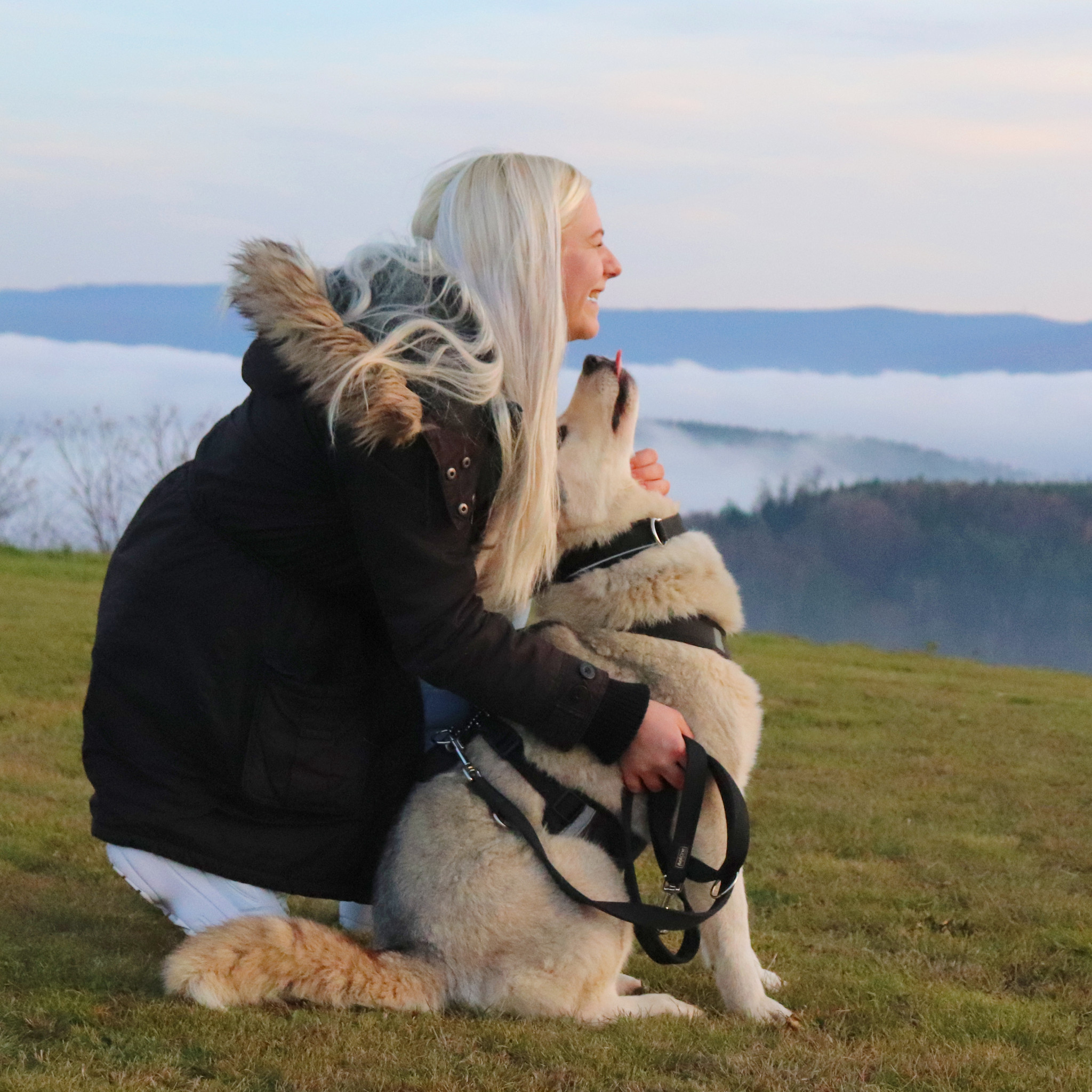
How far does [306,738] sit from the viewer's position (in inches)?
129

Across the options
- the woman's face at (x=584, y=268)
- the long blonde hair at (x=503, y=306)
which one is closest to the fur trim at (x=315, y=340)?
the long blonde hair at (x=503, y=306)

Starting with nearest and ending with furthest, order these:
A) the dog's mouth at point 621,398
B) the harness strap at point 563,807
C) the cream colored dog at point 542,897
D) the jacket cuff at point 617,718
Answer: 1. the cream colored dog at point 542,897
2. the jacket cuff at point 617,718
3. the harness strap at point 563,807
4. the dog's mouth at point 621,398

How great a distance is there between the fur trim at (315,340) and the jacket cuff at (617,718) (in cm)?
85

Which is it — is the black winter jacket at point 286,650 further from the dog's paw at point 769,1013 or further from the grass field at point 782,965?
the dog's paw at point 769,1013

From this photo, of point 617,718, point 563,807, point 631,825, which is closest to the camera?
point 617,718

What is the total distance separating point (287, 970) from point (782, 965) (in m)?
1.70

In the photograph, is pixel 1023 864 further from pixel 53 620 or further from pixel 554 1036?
pixel 53 620

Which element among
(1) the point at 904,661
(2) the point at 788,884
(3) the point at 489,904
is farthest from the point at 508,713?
(1) the point at 904,661

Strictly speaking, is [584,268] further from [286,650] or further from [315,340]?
[286,650]

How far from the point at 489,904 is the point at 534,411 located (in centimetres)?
125

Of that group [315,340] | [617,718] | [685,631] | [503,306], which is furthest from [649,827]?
[315,340]

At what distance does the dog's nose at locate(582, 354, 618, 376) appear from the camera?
3.90 metres

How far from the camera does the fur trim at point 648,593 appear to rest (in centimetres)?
357

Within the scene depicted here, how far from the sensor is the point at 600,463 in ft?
12.3
